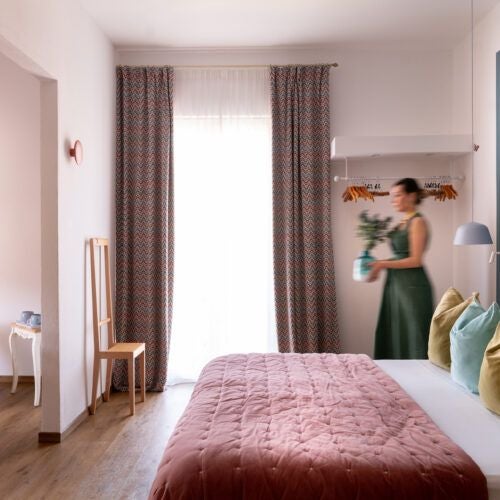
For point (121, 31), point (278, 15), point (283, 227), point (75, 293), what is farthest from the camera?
point (283, 227)

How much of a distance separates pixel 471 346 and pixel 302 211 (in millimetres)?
2357

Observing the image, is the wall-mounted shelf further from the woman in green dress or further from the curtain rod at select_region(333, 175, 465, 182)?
the woman in green dress

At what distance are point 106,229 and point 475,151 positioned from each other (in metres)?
3.04

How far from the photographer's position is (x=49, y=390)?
3604 millimetres

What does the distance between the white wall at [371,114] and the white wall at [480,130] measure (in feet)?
0.50

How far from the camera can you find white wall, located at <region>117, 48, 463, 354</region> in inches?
194

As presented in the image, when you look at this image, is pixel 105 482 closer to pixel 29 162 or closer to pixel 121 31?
pixel 29 162

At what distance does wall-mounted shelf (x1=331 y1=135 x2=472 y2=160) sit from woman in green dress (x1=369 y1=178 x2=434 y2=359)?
86cm

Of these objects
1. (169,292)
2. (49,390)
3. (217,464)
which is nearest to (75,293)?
(49,390)

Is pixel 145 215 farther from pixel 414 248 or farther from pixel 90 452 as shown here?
pixel 414 248

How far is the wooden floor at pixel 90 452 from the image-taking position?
2859mm

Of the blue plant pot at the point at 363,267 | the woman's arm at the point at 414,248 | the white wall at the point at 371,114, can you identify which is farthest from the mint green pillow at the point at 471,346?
the white wall at the point at 371,114

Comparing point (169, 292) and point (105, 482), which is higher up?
point (169, 292)

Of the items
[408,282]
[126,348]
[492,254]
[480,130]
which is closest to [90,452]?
[126,348]
